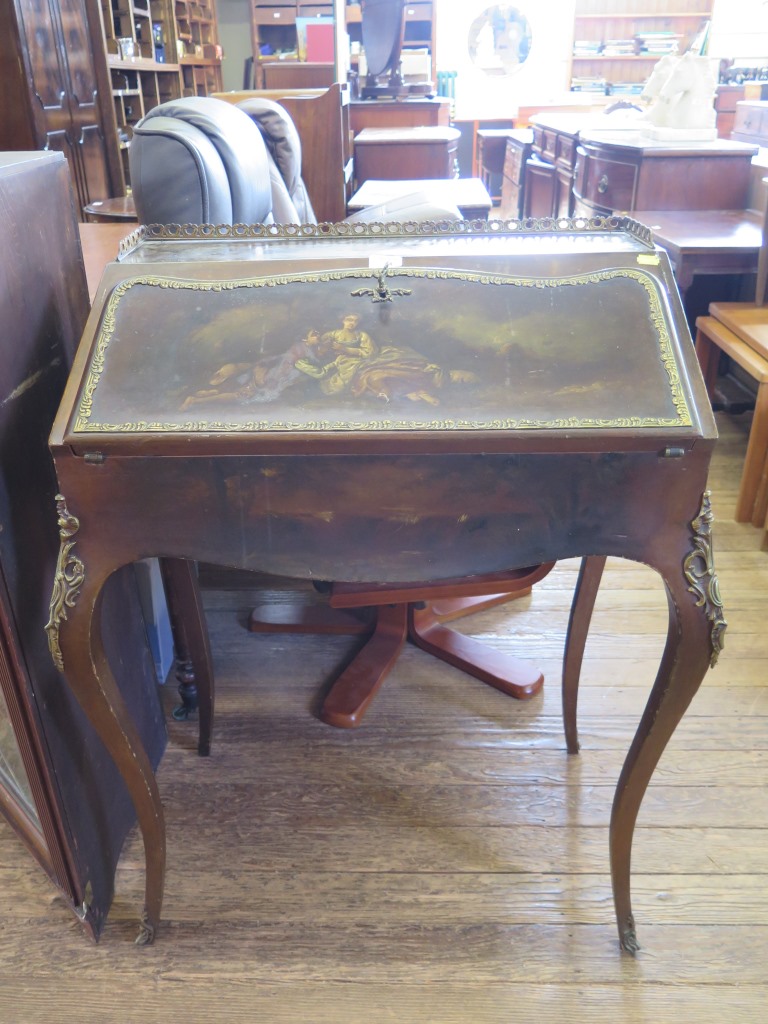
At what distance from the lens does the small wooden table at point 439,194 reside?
9.77 feet

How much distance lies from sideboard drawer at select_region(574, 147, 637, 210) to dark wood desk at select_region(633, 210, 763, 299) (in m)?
0.32

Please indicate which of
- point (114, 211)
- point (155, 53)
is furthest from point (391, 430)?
point (155, 53)

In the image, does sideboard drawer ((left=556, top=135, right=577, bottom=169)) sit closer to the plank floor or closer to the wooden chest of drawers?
the wooden chest of drawers

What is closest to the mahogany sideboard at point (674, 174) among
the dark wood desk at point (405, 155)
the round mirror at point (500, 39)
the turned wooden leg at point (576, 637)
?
the dark wood desk at point (405, 155)

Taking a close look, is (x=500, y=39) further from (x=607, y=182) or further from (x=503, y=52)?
(x=607, y=182)

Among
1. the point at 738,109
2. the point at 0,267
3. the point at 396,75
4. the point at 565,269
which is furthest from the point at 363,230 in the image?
the point at 396,75

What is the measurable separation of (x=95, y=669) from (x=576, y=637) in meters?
0.86

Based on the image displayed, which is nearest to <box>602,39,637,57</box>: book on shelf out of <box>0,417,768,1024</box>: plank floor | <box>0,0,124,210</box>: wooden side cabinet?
<box>0,0,124,210</box>: wooden side cabinet

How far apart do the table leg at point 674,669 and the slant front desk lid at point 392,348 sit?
0.16 m

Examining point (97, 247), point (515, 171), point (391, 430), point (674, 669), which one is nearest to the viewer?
point (391, 430)

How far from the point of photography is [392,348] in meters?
0.91

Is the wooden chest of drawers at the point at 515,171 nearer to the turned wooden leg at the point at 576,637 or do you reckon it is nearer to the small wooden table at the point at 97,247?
the small wooden table at the point at 97,247

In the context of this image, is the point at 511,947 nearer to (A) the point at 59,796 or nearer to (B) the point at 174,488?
(A) the point at 59,796

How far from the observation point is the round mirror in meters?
6.94
